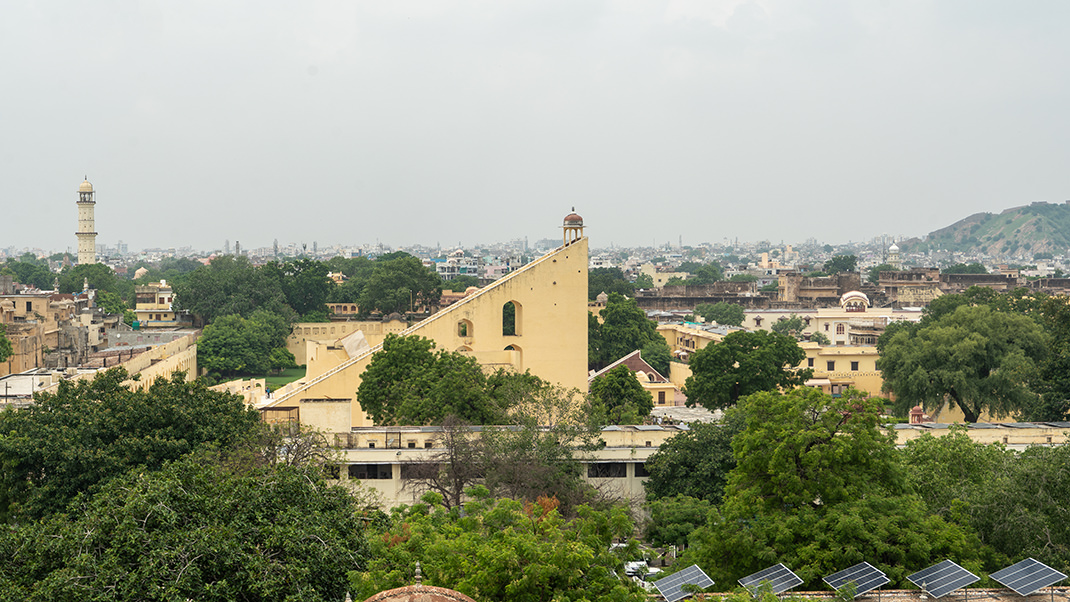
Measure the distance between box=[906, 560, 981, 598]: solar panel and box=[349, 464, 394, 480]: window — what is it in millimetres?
13732

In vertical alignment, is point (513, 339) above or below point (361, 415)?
above

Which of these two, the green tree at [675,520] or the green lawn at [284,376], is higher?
the green tree at [675,520]

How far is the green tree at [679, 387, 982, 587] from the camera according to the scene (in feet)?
54.7

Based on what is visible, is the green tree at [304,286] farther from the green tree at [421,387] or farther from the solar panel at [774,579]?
the solar panel at [774,579]

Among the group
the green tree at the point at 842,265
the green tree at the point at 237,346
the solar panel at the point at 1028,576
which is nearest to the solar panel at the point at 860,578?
the solar panel at the point at 1028,576

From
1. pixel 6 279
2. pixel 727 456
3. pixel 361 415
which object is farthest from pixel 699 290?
pixel 727 456

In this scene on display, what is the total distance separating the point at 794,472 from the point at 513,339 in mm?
18582

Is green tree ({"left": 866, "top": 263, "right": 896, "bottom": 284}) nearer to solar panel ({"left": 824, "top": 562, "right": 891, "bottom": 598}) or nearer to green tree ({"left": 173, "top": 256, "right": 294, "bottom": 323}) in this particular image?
green tree ({"left": 173, "top": 256, "right": 294, "bottom": 323})

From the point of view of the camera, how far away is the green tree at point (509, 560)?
1367cm

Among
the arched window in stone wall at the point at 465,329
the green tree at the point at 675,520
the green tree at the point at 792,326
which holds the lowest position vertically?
the green tree at the point at 675,520

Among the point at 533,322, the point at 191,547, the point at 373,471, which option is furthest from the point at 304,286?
the point at 191,547

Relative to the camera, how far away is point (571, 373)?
119 ft

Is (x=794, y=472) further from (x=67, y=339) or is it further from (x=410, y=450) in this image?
(x=67, y=339)

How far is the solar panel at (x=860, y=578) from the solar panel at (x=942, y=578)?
595 mm
